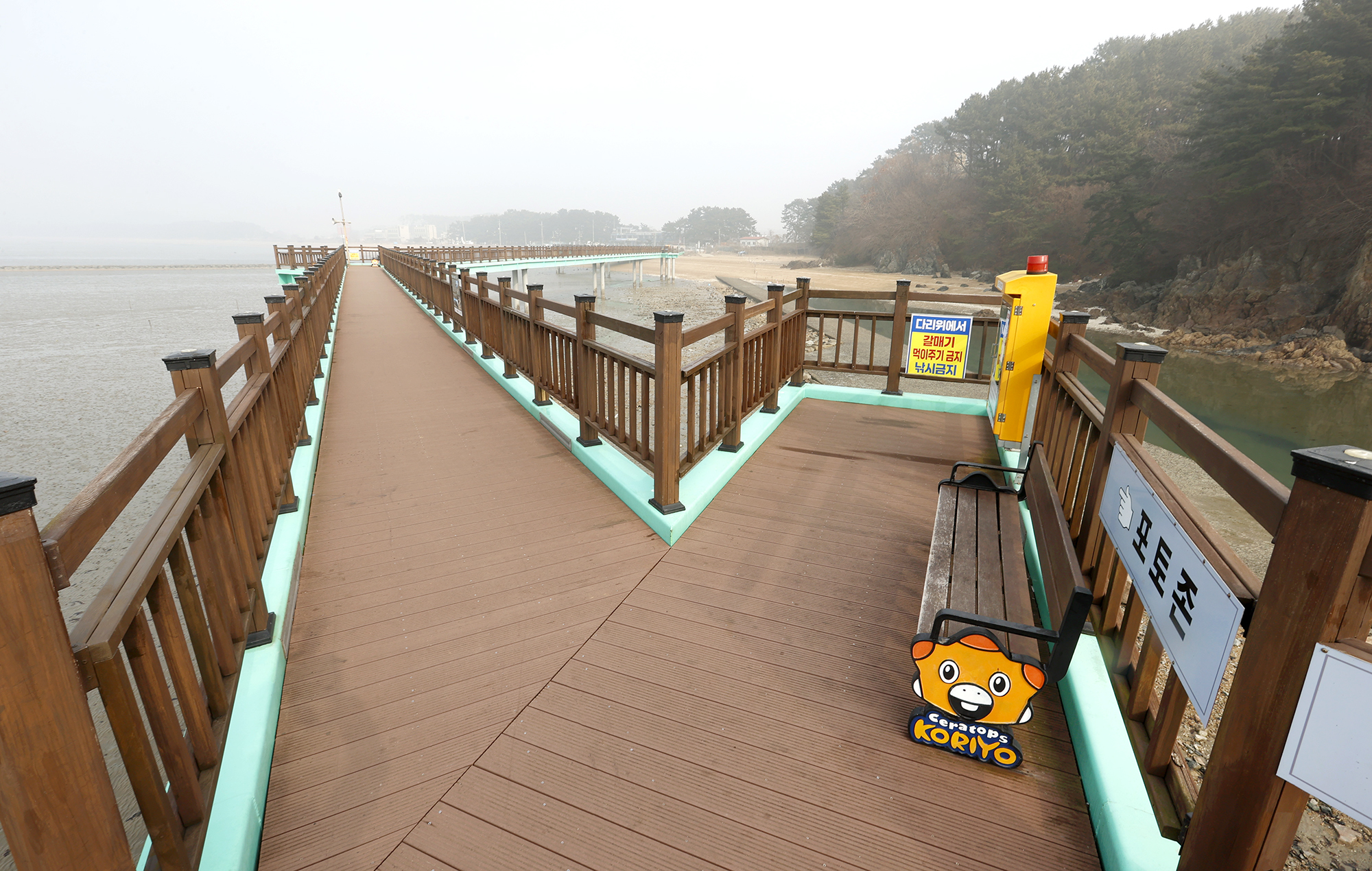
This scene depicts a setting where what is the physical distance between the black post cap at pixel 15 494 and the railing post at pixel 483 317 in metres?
7.37

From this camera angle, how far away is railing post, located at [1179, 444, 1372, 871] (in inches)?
44.1

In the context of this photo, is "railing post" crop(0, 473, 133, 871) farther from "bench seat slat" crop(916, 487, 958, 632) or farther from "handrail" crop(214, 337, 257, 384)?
"bench seat slat" crop(916, 487, 958, 632)

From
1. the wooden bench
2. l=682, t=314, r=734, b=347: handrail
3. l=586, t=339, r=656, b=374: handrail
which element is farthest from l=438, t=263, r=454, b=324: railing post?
the wooden bench

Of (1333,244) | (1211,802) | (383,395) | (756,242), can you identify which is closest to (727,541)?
(1211,802)

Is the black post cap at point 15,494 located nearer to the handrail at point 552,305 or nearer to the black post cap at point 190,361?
the black post cap at point 190,361

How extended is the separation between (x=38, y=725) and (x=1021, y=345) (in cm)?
498

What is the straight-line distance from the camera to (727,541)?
12.4 feet

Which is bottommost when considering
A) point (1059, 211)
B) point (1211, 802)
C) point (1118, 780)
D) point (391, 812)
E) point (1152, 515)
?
point (391, 812)

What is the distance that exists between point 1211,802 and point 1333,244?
33.0 meters

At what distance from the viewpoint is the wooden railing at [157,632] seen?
3.66ft

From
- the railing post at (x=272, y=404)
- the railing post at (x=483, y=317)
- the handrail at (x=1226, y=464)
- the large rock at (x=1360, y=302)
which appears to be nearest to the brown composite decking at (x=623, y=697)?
the railing post at (x=272, y=404)

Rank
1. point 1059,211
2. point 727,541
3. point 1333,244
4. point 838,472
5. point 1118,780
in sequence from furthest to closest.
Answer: point 1059,211
point 1333,244
point 838,472
point 727,541
point 1118,780

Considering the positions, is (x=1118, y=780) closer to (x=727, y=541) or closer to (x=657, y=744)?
(x=657, y=744)

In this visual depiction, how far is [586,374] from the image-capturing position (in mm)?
4832
